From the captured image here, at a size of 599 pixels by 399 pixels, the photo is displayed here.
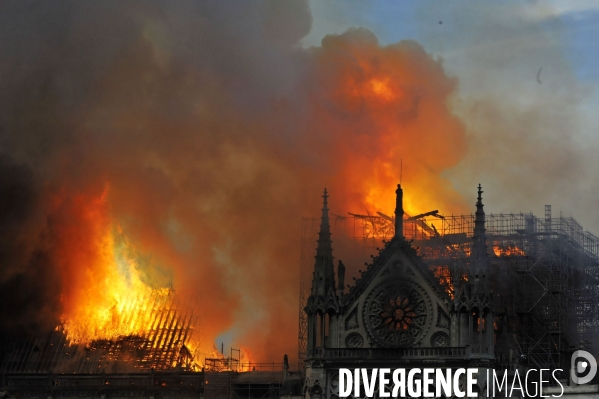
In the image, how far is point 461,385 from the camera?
361ft

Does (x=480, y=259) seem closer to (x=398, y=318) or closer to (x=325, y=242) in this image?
(x=398, y=318)

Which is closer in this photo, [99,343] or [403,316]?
[403,316]

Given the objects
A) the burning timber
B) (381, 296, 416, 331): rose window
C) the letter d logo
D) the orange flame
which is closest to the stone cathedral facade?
(381, 296, 416, 331): rose window

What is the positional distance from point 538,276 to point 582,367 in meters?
8.93

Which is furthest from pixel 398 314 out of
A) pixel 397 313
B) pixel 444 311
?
pixel 444 311

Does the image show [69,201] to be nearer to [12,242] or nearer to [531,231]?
[12,242]

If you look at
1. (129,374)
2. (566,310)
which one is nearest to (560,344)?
(566,310)

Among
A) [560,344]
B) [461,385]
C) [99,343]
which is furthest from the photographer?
[99,343]

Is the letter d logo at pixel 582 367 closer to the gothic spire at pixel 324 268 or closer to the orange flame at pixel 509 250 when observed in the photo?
the orange flame at pixel 509 250

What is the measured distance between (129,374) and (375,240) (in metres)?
24.2

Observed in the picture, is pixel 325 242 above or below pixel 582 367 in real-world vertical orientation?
above

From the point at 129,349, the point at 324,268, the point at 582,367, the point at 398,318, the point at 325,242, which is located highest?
the point at 325,242

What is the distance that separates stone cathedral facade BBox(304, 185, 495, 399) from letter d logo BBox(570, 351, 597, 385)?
814 cm

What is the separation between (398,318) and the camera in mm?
113062
